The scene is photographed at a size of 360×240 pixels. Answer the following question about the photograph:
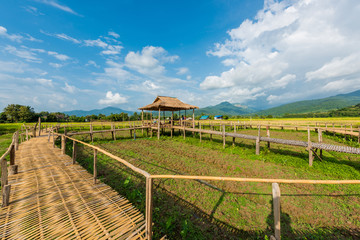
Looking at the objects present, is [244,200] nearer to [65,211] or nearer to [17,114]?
[65,211]

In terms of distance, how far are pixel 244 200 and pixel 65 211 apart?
15.7 ft

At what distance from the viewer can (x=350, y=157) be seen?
7656mm

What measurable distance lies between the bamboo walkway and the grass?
3.21 ft

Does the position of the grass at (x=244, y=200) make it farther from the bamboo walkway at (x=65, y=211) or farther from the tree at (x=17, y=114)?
the tree at (x=17, y=114)

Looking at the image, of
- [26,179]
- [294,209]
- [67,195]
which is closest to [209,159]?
[294,209]

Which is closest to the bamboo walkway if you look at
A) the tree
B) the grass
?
the grass

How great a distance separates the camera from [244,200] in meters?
4.29

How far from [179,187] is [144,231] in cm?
261

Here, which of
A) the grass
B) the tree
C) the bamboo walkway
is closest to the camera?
the bamboo walkway

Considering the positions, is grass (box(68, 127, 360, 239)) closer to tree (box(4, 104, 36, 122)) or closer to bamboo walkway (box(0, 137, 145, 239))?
bamboo walkway (box(0, 137, 145, 239))

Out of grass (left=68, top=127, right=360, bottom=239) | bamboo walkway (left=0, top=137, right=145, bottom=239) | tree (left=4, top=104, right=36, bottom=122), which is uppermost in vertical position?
tree (left=4, top=104, right=36, bottom=122)

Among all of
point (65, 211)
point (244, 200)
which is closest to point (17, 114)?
point (65, 211)

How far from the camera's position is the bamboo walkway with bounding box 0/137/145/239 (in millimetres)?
2451

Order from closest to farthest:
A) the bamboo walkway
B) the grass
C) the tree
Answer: the bamboo walkway
the grass
the tree
